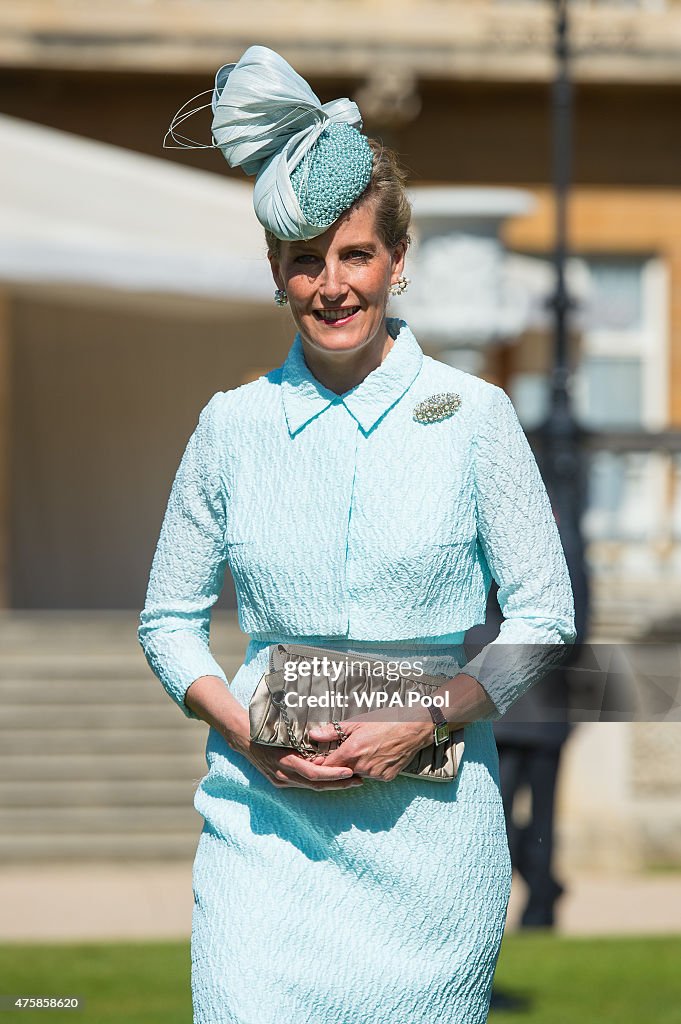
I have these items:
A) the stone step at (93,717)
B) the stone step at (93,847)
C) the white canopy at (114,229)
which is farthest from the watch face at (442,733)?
the stone step at (93,717)

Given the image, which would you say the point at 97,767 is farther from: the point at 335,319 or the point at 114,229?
the point at 335,319

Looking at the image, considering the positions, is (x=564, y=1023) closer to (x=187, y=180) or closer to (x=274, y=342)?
(x=187, y=180)

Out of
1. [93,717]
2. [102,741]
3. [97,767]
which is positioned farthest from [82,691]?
[97,767]

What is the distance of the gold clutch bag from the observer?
201 centimetres

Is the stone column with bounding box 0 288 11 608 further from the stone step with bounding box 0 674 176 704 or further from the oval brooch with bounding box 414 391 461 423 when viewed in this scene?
the oval brooch with bounding box 414 391 461 423

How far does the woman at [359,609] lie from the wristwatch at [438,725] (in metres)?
0.02

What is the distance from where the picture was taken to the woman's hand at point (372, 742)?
2014 millimetres

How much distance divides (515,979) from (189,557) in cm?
364

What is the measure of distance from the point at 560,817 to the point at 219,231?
3.65 metres

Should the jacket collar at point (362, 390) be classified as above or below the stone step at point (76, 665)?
above

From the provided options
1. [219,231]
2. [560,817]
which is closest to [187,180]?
[219,231]

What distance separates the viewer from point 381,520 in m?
2.14

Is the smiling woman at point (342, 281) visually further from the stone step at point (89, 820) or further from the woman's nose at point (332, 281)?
the stone step at point (89, 820)

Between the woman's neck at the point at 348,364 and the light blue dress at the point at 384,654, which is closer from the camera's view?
the light blue dress at the point at 384,654
